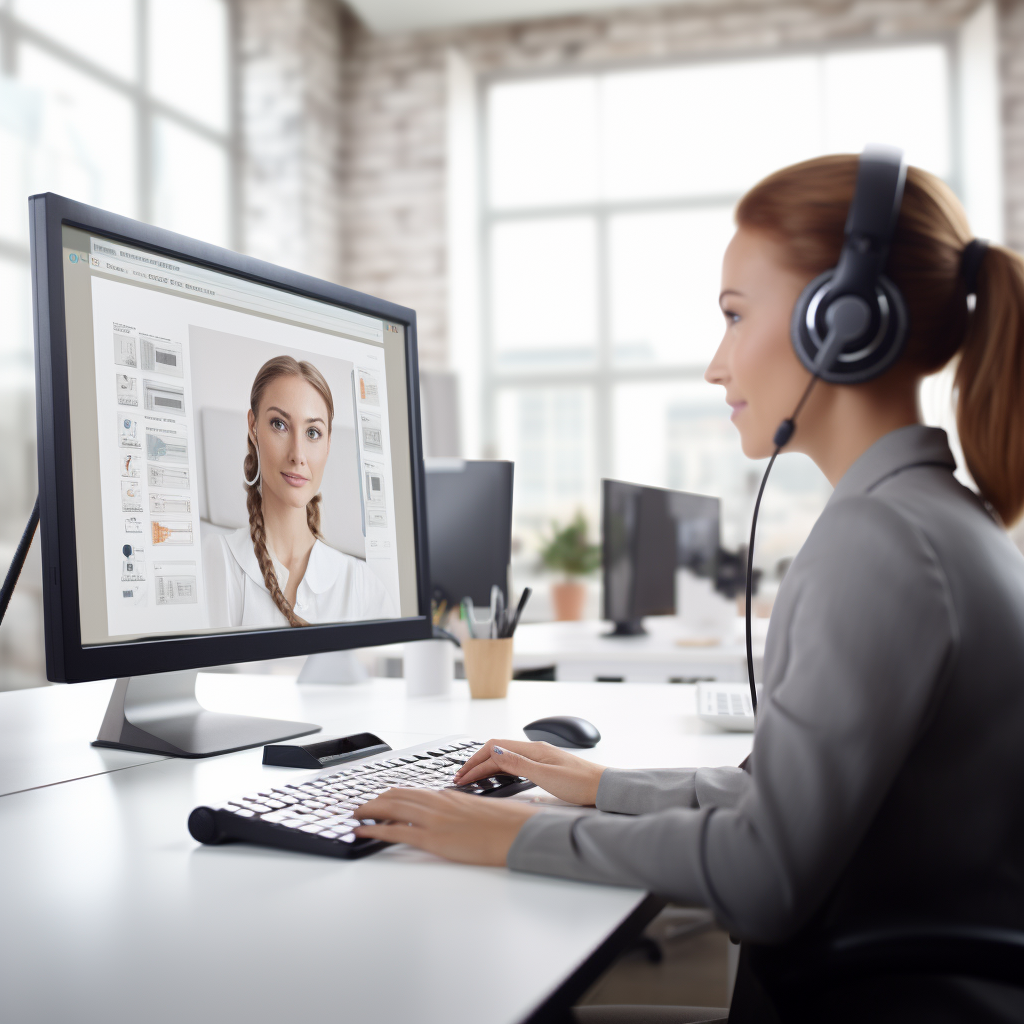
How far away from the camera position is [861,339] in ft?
2.17

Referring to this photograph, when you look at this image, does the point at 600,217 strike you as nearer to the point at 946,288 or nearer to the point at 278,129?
the point at 278,129

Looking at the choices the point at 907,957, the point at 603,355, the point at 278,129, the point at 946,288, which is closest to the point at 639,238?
the point at 603,355

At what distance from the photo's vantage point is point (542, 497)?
4.74 meters

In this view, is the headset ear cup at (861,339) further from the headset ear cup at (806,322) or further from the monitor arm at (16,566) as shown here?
the monitor arm at (16,566)

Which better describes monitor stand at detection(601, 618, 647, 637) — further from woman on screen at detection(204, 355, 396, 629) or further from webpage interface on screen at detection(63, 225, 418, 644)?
woman on screen at detection(204, 355, 396, 629)

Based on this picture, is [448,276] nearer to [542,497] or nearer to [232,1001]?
[542,497]

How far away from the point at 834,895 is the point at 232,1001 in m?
0.37

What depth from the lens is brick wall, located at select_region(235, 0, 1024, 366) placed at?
4.28m

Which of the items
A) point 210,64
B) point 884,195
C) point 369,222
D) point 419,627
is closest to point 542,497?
point 369,222

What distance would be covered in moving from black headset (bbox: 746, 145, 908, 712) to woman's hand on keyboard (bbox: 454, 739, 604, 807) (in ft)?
1.20

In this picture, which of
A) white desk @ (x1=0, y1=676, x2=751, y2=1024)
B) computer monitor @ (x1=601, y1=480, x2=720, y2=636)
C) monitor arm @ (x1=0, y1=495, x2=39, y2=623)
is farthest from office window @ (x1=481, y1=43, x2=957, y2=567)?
white desk @ (x1=0, y1=676, x2=751, y2=1024)

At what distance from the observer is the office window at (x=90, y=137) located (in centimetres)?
295

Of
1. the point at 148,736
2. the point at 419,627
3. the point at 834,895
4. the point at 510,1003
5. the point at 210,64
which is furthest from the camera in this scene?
the point at 210,64

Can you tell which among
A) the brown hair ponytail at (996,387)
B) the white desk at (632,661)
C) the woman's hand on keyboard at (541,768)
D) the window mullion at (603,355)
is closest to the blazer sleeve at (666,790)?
the woman's hand on keyboard at (541,768)
